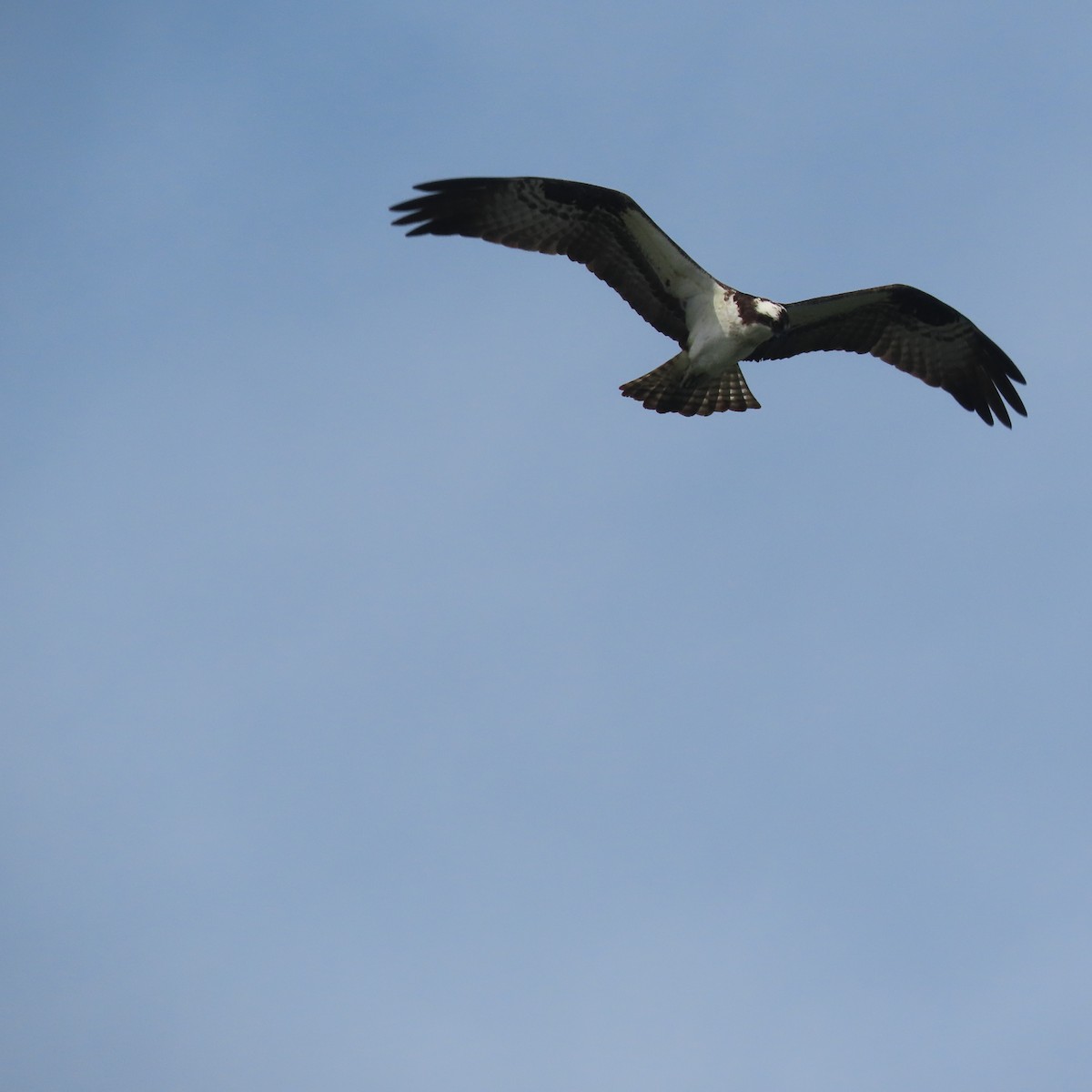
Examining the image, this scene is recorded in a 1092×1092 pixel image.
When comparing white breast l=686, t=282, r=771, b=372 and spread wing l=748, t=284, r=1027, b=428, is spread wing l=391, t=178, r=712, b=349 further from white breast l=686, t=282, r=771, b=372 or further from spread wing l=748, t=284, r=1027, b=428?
spread wing l=748, t=284, r=1027, b=428

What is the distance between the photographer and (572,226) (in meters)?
12.2

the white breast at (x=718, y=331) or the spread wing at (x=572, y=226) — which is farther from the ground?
the spread wing at (x=572, y=226)

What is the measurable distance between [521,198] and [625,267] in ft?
4.13

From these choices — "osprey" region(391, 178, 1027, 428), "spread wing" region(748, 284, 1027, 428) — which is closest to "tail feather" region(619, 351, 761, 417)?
"osprey" region(391, 178, 1027, 428)

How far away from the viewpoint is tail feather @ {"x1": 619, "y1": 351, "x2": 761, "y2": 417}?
12883 millimetres

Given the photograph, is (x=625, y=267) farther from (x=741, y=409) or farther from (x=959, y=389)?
(x=959, y=389)

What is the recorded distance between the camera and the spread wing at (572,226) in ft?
38.7

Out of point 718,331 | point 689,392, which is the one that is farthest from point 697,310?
point 689,392

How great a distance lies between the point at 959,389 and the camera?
14.1 meters

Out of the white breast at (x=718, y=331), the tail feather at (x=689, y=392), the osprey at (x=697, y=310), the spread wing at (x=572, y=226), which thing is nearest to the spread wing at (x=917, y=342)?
the osprey at (x=697, y=310)

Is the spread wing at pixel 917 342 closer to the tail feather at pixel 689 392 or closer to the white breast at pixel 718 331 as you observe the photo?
the tail feather at pixel 689 392

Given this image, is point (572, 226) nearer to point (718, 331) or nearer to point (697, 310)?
point (697, 310)

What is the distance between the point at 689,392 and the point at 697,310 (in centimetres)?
82

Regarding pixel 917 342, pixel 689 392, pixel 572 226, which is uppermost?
pixel 572 226
